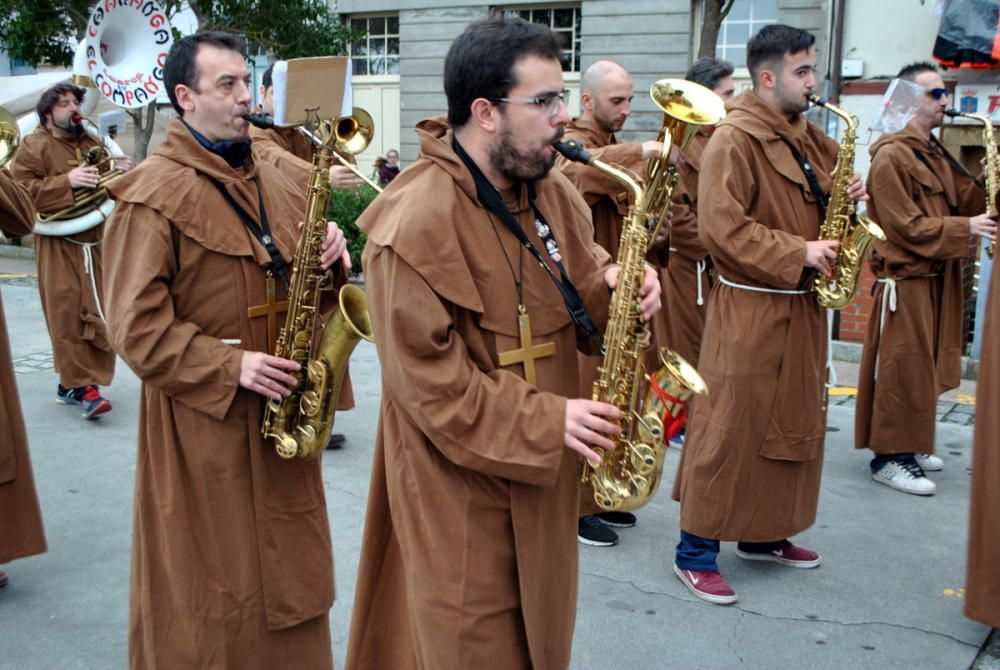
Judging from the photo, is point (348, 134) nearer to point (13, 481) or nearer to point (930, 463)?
point (13, 481)

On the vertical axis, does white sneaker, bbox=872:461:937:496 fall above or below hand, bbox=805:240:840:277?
below

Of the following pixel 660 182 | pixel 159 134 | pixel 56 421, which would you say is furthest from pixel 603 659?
pixel 159 134

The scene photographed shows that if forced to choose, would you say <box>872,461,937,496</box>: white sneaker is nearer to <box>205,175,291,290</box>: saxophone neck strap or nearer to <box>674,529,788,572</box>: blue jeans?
<box>674,529,788,572</box>: blue jeans

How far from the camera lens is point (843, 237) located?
4508 millimetres

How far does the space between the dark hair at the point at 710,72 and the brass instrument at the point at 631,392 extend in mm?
4167

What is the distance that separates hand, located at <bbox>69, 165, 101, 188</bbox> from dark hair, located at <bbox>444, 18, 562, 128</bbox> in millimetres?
5247

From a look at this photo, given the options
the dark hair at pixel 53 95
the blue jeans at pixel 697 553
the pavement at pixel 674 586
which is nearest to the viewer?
the pavement at pixel 674 586

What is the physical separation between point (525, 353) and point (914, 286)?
3979mm

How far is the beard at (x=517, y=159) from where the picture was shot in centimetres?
253

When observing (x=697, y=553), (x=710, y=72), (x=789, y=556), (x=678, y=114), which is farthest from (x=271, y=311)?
(x=710, y=72)

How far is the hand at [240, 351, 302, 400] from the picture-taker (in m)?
3.05

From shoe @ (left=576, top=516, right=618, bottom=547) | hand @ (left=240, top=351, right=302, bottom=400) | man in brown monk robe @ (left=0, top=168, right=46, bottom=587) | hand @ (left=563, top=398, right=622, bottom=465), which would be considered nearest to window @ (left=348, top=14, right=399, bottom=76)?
shoe @ (left=576, top=516, right=618, bottom=547)

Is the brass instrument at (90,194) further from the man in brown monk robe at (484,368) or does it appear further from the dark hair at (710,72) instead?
the man in brown monk robe at (484,368)

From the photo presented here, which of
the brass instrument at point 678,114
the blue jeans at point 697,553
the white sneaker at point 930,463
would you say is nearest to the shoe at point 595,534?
the blue jeans at point 697,553
